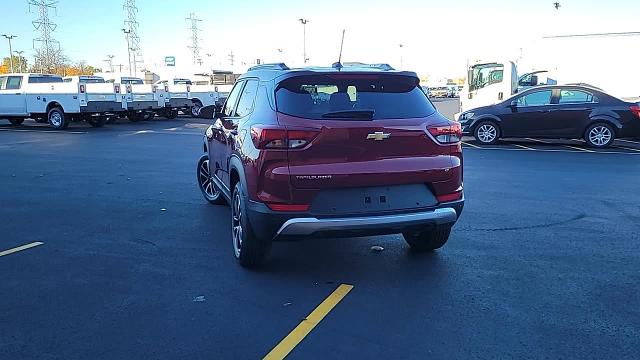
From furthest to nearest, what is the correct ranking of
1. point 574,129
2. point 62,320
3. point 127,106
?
point 127,106, point 574,129, point 62,320

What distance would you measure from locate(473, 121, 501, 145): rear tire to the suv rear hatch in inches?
440

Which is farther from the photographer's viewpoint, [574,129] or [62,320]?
[574,129]

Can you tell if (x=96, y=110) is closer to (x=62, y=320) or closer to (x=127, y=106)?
(x=127, y=106)

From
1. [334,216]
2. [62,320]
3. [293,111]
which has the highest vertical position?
[293,111]

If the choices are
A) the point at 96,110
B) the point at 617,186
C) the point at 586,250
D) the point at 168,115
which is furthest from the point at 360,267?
the point at 168,115

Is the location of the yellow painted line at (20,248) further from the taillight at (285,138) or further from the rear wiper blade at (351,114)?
the rear wiper blade at (351,114)

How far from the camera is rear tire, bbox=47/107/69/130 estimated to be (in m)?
21.3

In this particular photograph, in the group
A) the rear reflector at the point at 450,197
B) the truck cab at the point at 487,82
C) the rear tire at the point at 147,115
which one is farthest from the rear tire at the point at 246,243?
the rear tire at the point at 147,115

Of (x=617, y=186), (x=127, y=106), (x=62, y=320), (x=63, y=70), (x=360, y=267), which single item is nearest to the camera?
(x=62, y=320)

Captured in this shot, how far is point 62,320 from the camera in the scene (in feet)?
12.7

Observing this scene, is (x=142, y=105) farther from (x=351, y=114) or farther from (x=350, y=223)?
(x=350, y=223)

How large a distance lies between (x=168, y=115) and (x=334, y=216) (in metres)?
25.3

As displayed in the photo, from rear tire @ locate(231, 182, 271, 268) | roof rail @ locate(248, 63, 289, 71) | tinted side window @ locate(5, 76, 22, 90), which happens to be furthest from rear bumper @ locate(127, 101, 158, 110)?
rear tire @ locate(231, 182, 271, 268)

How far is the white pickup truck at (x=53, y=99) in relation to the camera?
2092cm
